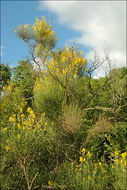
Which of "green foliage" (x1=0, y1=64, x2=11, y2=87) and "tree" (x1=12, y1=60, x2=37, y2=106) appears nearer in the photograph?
"tree" (x1=12, y1=60, x2=37, y2=106)

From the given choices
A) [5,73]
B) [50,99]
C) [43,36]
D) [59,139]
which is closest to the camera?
[59,139]

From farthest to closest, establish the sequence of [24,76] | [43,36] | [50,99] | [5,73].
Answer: [5,73]
[24,76]
[43,36]
[50,99]

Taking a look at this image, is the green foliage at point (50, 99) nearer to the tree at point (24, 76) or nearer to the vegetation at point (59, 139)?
the vegetation at point (59, 139)

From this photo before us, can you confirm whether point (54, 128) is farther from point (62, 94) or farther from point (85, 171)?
point (85, 171)

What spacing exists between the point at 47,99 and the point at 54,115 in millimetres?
458

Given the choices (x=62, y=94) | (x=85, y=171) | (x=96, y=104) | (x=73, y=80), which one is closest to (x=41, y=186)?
(x=85, y=171)

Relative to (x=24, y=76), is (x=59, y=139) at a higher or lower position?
lower

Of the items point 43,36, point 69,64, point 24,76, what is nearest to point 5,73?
point 24,76

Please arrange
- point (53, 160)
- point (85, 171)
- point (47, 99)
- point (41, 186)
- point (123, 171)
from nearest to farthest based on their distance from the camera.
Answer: point (123, 171)
point (85, 171)
point (41, 186)
point (53, 160)
point (47, 99)

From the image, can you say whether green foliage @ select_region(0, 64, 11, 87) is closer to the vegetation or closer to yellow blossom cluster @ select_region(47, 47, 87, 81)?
the vegetation

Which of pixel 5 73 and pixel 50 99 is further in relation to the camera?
pixel 5 73

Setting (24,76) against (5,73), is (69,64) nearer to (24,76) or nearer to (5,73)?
(24,76)

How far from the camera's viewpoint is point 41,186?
505cm

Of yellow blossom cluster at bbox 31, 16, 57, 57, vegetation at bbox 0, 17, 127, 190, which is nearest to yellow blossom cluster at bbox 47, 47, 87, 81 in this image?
vegetation at bbox 0, 17, 127, 190
